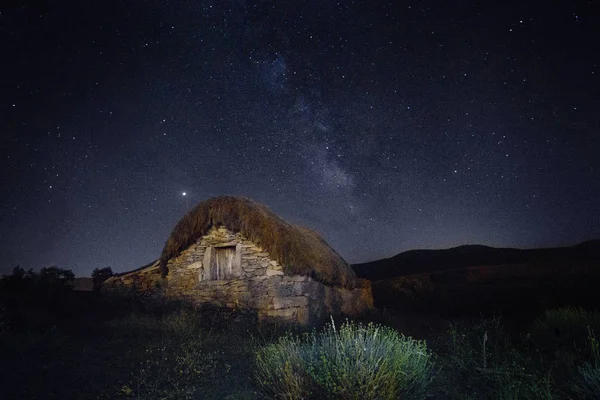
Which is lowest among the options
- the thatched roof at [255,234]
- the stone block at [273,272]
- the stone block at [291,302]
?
the stone block at [291,302]

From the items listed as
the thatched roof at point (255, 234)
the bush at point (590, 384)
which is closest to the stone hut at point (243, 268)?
the thatched roof at point (255, 234)

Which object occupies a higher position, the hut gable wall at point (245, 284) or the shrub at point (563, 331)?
the hut gable wall at point (245, 284)

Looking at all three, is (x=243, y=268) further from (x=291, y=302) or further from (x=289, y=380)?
(x=289, y=380)

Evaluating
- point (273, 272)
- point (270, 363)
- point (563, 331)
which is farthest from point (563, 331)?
point (273, 272)

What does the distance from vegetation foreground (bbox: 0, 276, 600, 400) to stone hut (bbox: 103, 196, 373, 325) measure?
3.19ft

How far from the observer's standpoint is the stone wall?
367 inches

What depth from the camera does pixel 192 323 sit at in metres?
8.61

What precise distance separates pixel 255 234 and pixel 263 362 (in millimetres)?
5787

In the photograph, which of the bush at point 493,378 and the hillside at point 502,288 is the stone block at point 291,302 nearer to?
the bush at point 493,378

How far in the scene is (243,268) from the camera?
10078 mm

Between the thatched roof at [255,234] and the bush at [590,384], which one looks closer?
the bush at [590,384]

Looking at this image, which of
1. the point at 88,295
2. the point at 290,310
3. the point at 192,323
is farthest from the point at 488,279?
the point at 88,295

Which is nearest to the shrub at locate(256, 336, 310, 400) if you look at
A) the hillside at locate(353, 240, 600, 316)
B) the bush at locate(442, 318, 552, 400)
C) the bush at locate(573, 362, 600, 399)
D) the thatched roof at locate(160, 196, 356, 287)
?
the bush at locate(442, 318, 552, 400)

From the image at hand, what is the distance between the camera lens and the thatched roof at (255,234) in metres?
9.67
